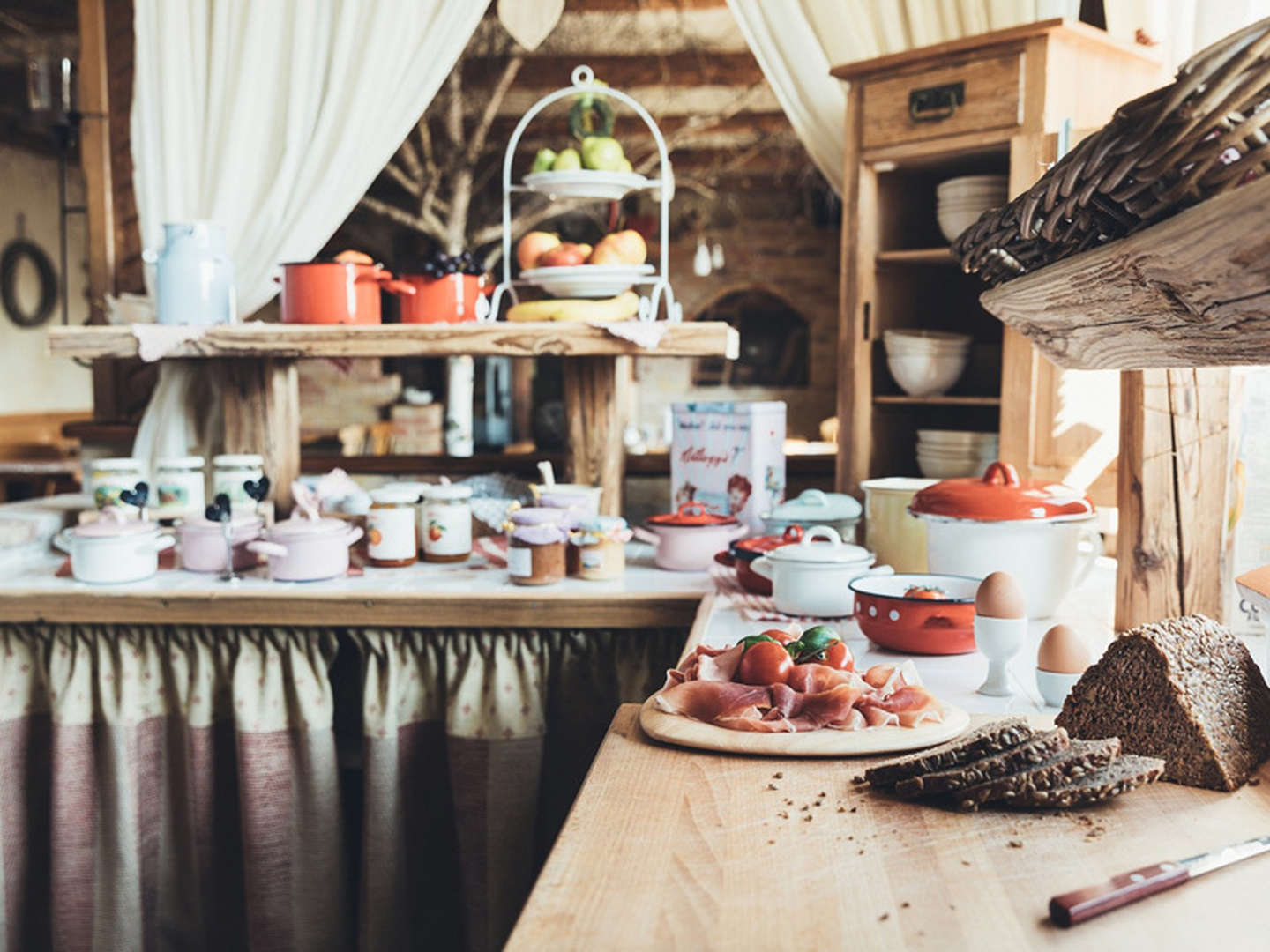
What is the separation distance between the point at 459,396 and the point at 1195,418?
4.68 m

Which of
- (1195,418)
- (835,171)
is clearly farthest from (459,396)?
(1195,418)

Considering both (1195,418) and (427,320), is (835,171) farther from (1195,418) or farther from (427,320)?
(1195,418)

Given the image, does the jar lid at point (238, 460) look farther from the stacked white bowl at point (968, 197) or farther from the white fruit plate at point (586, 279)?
the stacked white bowl at point (968, 197)

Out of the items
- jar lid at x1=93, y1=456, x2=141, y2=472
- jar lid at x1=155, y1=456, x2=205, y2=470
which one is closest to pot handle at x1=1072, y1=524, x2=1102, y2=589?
jar lid at x1=155, y1=456, x2=205, y2=470

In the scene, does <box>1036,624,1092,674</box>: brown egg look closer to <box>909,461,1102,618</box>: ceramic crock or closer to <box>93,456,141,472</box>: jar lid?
<box>909,461,1102,618</box>: ceramic crock

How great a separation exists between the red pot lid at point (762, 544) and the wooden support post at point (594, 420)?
60cm

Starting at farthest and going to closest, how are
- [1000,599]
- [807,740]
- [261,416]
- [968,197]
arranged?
[261,416] < [968,197] < [1000,599] < [807,740]

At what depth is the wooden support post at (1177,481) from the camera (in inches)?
69.8

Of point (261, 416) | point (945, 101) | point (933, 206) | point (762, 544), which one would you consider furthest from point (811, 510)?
point (261, 416)

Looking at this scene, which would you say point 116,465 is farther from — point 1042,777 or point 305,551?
point 1042,777

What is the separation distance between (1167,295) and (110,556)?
216cm

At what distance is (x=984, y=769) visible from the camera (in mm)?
1244

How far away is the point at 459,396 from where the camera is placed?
241 inches

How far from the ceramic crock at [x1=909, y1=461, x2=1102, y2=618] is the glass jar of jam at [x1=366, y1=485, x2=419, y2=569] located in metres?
1.15
